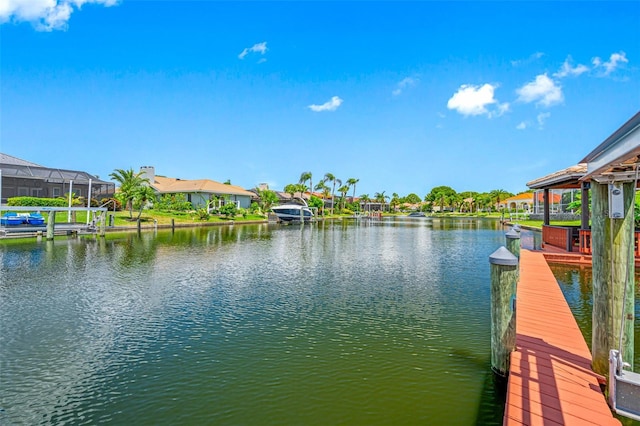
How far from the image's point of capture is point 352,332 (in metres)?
8.48

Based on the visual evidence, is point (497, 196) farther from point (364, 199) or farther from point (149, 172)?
point (149, 172)

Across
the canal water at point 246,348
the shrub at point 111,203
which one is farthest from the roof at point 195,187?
the canal water at point 246,348

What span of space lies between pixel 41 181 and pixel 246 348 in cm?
4643

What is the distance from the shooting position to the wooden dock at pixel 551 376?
13.7ft

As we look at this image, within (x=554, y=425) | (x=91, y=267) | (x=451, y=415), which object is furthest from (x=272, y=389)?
(x=91, y=267)

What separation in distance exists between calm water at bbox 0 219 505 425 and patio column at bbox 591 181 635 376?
1.68m

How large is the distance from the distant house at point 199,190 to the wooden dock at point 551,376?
5569 centimetres

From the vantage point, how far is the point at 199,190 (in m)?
61.6

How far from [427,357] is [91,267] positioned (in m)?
15.9

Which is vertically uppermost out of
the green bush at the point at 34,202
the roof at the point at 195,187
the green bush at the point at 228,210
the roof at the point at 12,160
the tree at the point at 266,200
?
the roof at the point at 12,160

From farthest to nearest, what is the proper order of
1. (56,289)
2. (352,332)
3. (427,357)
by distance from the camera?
(56,289)
(352,332)
(427,357)

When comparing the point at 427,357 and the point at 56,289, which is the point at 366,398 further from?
the point at 56,289

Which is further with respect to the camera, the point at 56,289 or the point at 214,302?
the point at 56,289

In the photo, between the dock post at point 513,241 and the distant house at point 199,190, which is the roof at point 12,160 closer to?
the distant house at point 199,190
